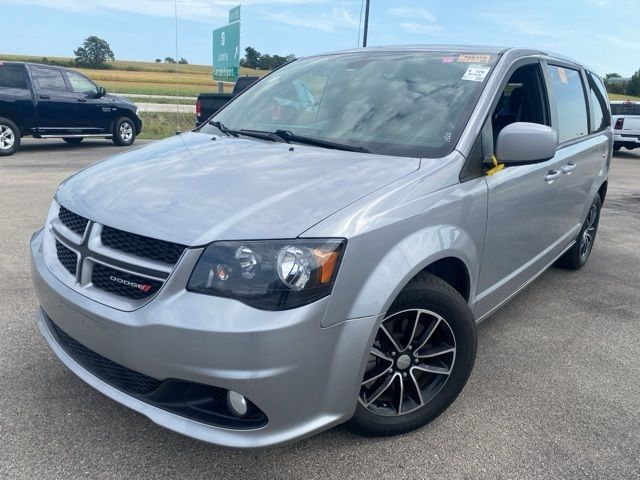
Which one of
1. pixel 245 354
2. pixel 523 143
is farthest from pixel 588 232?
pixel 245 354

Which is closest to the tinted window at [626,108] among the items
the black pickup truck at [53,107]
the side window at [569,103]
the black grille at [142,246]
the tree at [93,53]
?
the black pickup truck at [53,107]

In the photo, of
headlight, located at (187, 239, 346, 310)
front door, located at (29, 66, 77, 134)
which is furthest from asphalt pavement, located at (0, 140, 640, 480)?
front door, located at (29, 66, 77, 134)

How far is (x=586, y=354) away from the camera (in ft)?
11.0

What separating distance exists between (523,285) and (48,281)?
272 centimetres

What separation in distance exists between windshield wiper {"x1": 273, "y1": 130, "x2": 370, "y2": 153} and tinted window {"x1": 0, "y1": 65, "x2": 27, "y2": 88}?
10.2 metres

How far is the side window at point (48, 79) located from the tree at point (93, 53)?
54220 millimetres

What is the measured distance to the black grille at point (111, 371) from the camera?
2.06m

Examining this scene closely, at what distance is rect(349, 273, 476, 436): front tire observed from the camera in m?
2.28

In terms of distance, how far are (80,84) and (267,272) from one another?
11.9 m

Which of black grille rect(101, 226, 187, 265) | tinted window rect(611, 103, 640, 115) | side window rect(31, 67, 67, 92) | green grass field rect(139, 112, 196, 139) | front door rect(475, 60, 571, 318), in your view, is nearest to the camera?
black grille rect(101, 226, 187, 265)

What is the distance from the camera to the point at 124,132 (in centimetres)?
1323

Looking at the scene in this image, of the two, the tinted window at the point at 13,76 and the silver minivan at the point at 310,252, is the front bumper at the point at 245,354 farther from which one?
the tinted window at the point at 13,76

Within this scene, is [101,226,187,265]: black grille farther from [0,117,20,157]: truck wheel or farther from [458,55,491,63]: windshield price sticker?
[0,117,20,157]: truck wheel

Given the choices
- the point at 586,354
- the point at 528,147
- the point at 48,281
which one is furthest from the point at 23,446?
the point at 586,354
